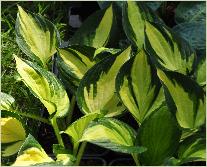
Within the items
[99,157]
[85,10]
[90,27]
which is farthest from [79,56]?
[85,10]

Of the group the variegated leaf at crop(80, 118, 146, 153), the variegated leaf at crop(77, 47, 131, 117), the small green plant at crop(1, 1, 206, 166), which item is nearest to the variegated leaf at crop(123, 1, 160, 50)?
the small green plant at crop(1, 1, 206, 166)

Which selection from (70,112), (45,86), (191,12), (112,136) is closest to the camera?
(112,136)

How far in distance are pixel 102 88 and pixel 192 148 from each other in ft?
0.71

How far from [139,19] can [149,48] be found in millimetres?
91

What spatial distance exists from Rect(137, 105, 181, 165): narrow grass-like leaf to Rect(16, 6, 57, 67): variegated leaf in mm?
315

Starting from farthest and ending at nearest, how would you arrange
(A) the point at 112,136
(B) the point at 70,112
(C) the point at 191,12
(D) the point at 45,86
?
(C) the point at 191,12 < (B) the point at 70,112 < (D) the point at 45,86 < (A) the point at 112,136

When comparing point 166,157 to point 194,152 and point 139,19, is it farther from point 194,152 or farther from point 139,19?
point 139,19

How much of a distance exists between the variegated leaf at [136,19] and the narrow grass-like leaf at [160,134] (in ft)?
0.68

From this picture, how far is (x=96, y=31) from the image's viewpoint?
1.09 m

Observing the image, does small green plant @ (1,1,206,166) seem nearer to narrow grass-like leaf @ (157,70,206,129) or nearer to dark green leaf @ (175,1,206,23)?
narrow grass-like leaf @ (157,70,206,129)

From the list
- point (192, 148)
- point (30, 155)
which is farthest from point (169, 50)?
point (30, 155)

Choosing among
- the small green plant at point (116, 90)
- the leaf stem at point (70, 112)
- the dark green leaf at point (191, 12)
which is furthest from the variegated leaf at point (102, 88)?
the dark green leaf at point (191, 12)

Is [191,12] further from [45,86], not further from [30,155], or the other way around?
[30,155]

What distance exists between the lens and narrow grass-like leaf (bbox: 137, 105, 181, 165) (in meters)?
0.87
